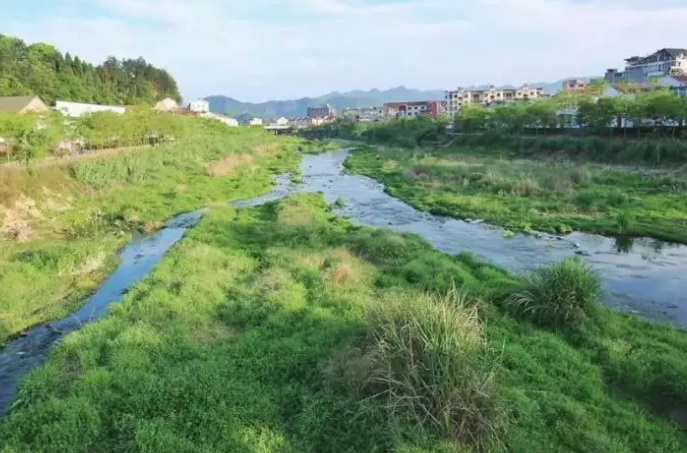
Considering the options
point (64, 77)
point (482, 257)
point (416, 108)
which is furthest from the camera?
point (416, 108)

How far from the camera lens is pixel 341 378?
10.0 meters

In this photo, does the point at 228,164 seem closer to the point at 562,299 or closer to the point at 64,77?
the point at 562,299

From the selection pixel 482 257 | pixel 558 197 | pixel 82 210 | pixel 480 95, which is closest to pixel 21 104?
pixel 82 210

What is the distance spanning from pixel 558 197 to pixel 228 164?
33.2 m

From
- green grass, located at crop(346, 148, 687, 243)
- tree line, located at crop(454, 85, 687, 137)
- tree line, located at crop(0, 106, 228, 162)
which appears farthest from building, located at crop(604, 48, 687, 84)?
tree line, located at crop(0, 106, 228, 162)

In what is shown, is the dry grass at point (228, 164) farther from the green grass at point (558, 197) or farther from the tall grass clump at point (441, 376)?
the tall grass clump at point (441, 376)

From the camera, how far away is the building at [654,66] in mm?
102938

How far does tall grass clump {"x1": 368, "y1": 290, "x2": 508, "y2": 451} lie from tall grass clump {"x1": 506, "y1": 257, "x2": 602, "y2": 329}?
457 cm

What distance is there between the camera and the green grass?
2627cm

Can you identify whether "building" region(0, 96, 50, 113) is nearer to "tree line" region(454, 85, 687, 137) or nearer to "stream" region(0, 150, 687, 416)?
"stream" region(0, 150, 687, 416)

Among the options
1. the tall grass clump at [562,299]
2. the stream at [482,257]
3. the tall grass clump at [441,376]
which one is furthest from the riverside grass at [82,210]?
the tall grass clump at [562,299]

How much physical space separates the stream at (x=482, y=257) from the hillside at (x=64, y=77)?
218ft

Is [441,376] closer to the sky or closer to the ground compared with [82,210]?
closer to the sky

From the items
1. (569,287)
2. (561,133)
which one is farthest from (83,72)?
(569,287)
